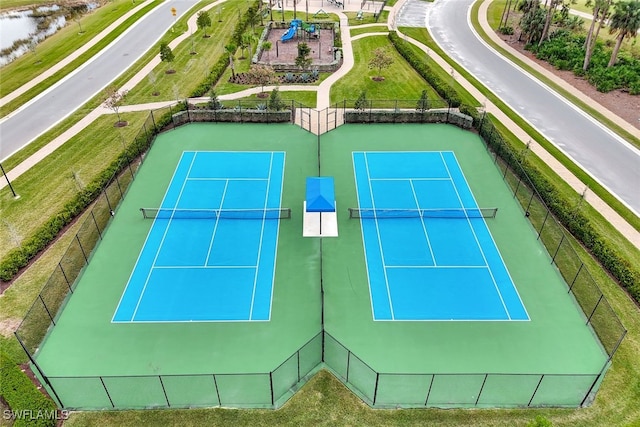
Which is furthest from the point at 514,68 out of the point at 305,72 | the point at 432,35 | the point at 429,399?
the point at 429,399

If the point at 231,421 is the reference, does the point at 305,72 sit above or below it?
above

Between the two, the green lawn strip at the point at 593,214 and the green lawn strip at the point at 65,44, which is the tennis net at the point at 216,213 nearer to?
the green lawn strip at the point at 593,214

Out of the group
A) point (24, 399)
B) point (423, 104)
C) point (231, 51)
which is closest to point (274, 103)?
point (231, 51)

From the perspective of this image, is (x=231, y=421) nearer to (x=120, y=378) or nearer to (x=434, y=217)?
(x=120, y=378)

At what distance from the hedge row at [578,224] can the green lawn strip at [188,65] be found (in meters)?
24.1

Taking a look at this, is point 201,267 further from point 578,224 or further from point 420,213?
point 578,224

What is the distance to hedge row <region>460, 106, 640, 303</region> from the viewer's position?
19.2 m

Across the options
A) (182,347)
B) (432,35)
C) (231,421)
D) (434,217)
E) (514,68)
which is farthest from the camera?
(432,35)

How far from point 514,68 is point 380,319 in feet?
106

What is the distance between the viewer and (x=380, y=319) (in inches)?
693

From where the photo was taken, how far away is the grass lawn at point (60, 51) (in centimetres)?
3662

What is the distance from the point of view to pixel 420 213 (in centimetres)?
2288

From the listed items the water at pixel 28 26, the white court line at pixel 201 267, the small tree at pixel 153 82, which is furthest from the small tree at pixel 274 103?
the water at pixel 28 26

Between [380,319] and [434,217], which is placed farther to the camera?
[434,217]
